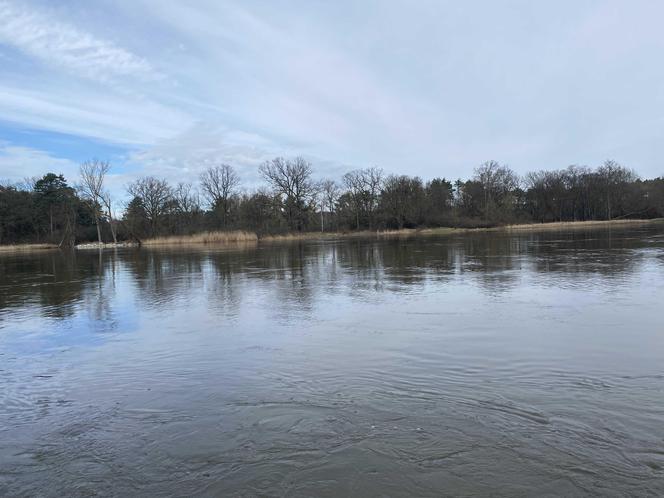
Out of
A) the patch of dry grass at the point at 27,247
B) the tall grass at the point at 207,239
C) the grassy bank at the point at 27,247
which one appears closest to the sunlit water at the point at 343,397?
the tall grass at the point at 207,239

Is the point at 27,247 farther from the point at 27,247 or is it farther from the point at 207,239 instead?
the point at 207,239

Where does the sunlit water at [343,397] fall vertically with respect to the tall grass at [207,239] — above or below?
below

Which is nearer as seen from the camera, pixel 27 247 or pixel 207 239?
pixel 207 239

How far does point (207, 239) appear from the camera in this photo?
59469mm

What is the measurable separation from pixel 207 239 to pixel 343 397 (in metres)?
56.1

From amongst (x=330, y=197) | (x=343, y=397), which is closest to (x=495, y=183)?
(x=330, y=197)

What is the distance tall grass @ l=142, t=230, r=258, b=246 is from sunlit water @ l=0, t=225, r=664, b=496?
48.7 metres

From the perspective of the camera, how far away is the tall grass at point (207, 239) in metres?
59.7

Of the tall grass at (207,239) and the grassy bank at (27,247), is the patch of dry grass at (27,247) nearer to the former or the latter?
the grassy bank at (27,247)

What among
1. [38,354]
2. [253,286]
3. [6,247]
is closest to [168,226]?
[6,247]

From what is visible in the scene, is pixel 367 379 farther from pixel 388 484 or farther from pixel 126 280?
pixel 126 280

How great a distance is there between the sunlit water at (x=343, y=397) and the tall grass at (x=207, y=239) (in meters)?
48.7

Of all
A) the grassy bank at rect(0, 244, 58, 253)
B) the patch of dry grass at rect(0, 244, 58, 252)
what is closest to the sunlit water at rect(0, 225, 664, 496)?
the grassy bank at rect(0, 244, 58, 253)

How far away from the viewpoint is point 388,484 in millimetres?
3672
